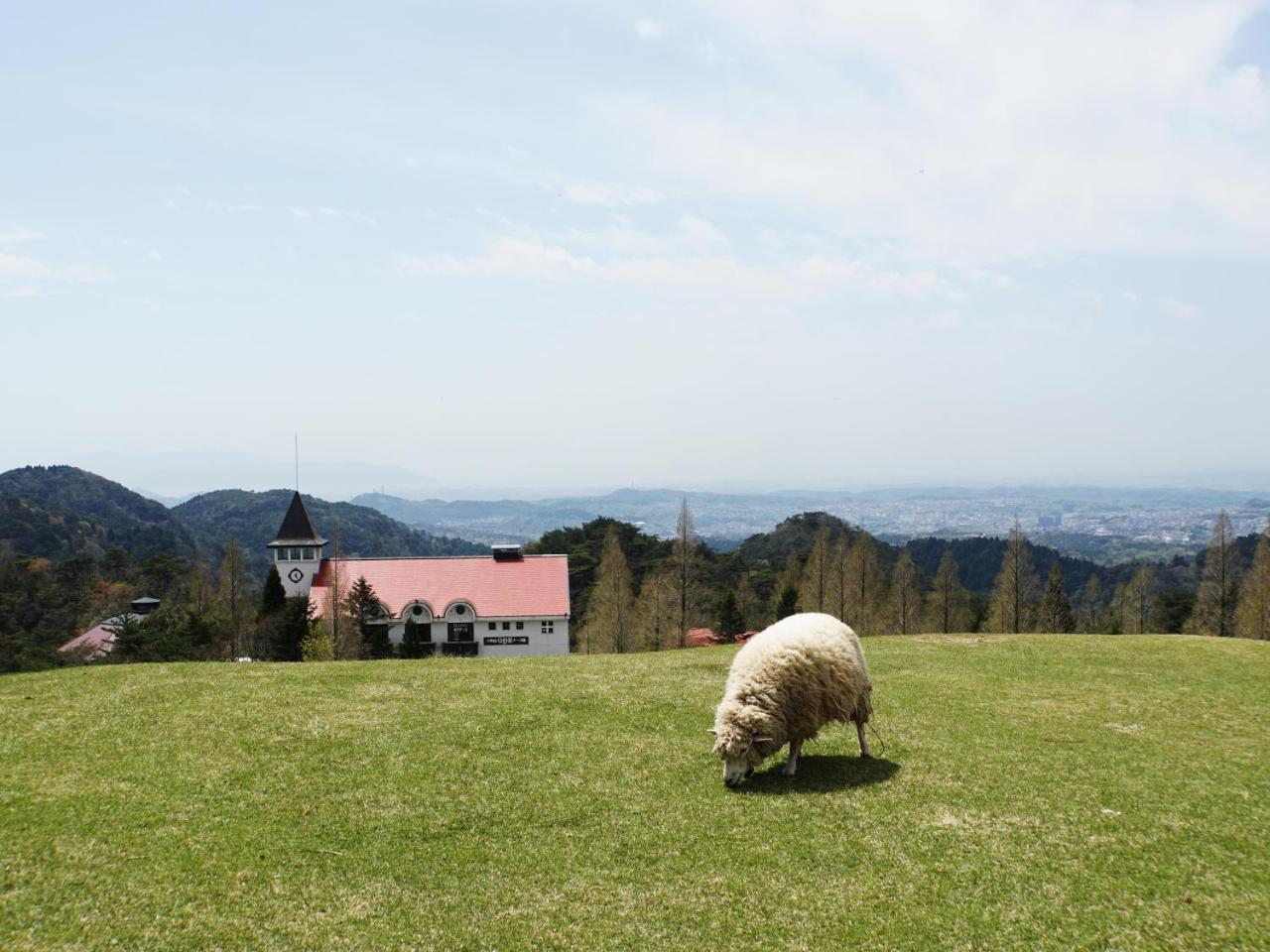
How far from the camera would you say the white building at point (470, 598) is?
169 feet

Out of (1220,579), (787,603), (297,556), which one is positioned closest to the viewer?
(1220,579)

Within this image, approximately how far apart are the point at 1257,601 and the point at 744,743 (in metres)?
47.3

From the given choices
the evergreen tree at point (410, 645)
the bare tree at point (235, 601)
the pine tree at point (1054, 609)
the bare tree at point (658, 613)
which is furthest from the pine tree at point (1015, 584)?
the bare tree at point (235, 601)

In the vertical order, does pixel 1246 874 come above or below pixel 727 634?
above

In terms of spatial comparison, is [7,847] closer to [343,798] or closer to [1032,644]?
[343,798]

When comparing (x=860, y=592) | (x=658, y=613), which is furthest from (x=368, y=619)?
(x=860, y=592)

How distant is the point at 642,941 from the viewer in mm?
7625

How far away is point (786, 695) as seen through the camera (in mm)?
12438

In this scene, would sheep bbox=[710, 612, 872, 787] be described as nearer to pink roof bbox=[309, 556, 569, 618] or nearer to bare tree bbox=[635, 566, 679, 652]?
bare tree bbox=[635, 566, 679, 652]

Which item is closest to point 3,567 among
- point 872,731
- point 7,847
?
point 7,847

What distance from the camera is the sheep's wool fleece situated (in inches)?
484

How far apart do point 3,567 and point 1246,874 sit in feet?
285

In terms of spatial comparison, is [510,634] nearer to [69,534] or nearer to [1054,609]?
[1054,609]

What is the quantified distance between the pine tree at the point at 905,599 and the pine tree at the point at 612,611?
64.4ft
